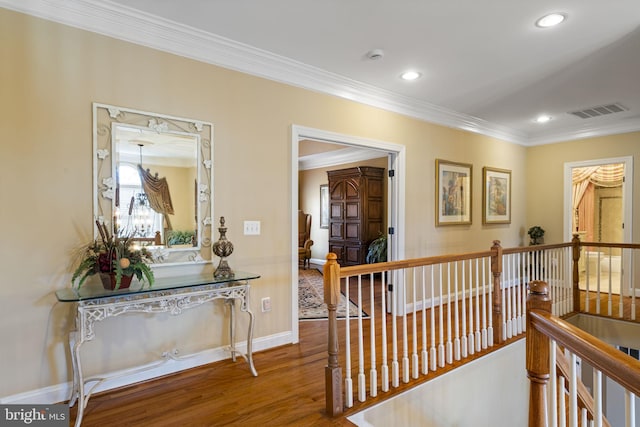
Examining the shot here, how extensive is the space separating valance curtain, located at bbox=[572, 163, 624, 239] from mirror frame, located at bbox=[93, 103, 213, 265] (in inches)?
297

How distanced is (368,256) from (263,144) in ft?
12.1

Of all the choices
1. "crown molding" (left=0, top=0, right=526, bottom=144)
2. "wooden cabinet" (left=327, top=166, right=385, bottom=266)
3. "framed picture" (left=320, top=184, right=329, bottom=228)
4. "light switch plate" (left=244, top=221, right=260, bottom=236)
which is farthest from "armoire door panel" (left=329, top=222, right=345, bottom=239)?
"light switch plate" (left=244, top=221, right=260, bottom=236)

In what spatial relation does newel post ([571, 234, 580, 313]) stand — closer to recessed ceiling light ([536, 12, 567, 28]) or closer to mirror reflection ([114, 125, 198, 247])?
recessed ceiling light ([536, 12, 567, 28])

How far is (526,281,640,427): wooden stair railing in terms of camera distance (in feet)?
3.17

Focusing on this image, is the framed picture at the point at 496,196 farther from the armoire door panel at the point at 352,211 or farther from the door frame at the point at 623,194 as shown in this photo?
the armoire door panel at the point at 352,211

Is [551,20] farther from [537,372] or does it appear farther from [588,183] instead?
[588,183]

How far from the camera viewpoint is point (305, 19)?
2547 millimetres

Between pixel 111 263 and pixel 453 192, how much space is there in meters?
4.22

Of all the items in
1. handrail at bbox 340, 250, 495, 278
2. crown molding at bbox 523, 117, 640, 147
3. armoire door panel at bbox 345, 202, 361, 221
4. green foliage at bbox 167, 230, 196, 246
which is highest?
crown molding at bbox 523, 117, 640, 147

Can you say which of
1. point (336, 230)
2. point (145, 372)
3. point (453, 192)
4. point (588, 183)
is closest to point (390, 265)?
point (145, 372)

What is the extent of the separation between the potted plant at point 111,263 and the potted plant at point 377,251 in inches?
168

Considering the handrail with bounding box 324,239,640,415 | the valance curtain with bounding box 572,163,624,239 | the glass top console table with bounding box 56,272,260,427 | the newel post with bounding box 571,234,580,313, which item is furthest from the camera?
the valance curtain with bounding box 572,163,624,239

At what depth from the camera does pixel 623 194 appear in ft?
17.3

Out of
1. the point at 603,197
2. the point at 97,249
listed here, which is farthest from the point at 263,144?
the point at 603,197
